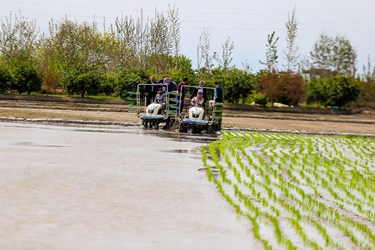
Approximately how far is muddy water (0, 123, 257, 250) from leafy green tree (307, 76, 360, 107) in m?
48.1

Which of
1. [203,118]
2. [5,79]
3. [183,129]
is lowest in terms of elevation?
[183,129]

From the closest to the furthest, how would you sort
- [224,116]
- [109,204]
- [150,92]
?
[109,204] → [150,92] → [224,116]

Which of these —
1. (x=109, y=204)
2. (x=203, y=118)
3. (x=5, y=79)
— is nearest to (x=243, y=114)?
(x=5, y=79)

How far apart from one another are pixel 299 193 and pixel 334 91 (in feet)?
171

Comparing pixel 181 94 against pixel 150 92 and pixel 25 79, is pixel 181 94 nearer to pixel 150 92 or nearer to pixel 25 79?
pixel 150 92

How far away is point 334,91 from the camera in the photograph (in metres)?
61.4

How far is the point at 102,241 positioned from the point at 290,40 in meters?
68.5

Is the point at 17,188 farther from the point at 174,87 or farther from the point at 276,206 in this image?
the point at 174,87

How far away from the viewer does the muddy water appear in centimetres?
670

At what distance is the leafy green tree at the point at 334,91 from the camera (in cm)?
6116

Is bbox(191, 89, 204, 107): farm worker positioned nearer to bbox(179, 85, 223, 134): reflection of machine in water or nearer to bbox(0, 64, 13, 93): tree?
bbox(179, 85, 223, 134): reflection of machine in water

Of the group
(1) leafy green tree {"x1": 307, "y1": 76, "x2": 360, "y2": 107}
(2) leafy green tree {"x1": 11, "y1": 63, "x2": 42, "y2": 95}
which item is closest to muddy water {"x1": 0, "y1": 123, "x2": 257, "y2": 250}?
(2) leafy green tree {"x1": 11, "y1": 63, "x2": 42, "y2": 95}

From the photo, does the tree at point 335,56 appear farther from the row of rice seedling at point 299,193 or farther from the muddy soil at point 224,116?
the row of rice seedling at point 299,193

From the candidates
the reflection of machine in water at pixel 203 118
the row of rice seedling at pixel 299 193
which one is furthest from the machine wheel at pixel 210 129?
the row of rice seedling at pixel 299 193
